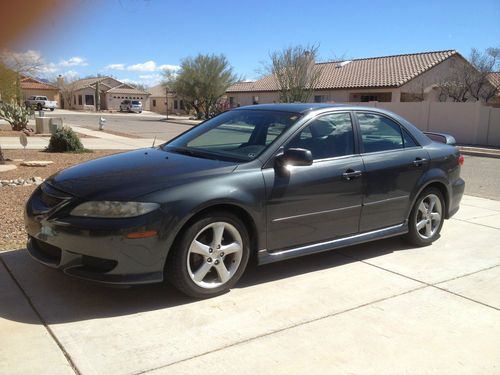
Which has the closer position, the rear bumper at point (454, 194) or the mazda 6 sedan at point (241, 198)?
the mazda 6 sedan at point (241, 198)

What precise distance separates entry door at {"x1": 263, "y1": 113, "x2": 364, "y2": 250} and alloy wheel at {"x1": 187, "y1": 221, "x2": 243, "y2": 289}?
357mm

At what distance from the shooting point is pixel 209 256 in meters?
4.00

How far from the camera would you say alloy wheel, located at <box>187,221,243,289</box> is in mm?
3961

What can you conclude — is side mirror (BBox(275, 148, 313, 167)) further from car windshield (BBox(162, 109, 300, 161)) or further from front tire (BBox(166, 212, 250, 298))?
front tire (BBox(166, 212, 250, 298))

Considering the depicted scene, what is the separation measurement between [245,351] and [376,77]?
39.1 meters

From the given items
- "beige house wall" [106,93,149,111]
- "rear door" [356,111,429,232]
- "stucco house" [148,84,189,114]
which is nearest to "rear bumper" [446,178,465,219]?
"rear door" [356,111,429,232]

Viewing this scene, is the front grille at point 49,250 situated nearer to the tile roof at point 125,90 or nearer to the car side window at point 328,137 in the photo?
the car side window at point 328,137

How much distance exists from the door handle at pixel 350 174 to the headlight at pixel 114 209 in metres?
1.94

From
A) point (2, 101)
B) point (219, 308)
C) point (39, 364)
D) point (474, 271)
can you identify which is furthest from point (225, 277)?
point (2, 101)

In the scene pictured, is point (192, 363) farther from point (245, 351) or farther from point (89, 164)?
point (89, 164)

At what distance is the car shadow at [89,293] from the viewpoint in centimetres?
373

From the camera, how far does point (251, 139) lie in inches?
198

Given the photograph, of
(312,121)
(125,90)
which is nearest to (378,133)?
(312,121)

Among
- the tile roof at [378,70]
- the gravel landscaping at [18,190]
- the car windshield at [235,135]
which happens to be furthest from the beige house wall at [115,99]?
the car windshield at [235,135]
